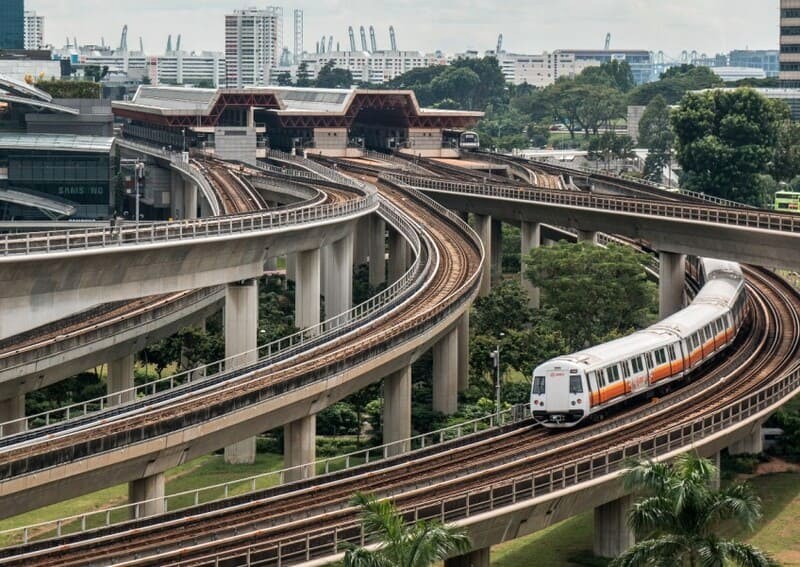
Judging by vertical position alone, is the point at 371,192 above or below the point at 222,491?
above

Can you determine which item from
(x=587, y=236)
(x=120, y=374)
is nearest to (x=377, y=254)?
(x=587, y=236)

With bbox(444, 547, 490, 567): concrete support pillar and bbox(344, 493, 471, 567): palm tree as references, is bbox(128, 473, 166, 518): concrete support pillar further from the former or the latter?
bbox(344, 493, 471, 567): palm tree

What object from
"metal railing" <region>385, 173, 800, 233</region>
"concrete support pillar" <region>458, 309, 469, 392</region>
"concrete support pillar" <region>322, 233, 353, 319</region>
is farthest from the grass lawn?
"concrete support pillar" <region>322, 233, 353, 319</region>

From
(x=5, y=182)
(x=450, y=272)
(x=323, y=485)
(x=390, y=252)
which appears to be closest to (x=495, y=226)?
(x=390, y=252)

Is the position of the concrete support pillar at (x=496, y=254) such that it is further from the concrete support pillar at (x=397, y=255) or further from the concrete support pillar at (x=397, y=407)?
the concrete support pillar at (x=397, y=407)

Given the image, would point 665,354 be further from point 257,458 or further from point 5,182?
point 5,182

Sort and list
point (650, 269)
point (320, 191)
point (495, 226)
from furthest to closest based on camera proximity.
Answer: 1. point (495, 226)
2. point (320, 191)
3. point (650, 269)

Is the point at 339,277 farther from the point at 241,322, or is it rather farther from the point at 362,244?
the point at 362,244
